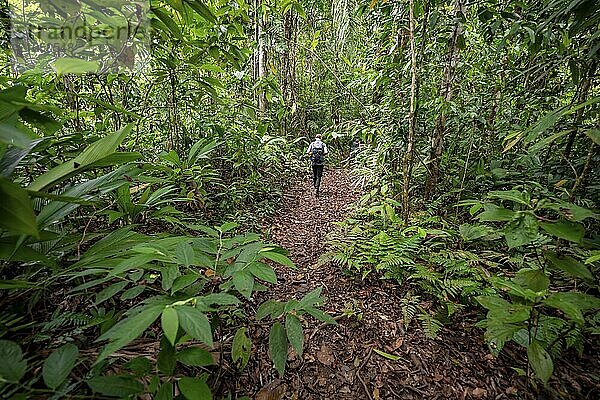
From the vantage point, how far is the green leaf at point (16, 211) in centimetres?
70

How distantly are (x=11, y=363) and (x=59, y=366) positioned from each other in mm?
130

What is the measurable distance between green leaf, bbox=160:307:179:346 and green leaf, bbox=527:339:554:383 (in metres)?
1.75

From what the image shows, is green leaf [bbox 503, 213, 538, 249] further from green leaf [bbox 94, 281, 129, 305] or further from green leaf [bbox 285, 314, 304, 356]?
green leaf [bbox 94, 281, 129, 305]

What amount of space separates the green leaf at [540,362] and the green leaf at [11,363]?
2.15 meters

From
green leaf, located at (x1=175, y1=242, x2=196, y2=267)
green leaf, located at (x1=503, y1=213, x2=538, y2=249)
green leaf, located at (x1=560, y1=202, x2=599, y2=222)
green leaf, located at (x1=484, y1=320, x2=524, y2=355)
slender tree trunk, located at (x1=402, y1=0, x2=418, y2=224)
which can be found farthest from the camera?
slender tree trunk, located at (x1=402, y1=0, x2=418, y2=224)

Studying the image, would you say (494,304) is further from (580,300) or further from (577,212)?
(577,212)

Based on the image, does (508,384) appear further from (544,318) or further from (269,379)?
(269,379)

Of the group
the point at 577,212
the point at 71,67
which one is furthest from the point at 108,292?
the point at 577,212

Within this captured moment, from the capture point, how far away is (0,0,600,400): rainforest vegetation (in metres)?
1.12

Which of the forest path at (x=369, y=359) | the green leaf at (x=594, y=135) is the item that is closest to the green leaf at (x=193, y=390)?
the forest path at (x=369, y=359)

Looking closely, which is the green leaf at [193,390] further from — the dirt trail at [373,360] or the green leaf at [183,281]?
the dirt trail at [373,360]

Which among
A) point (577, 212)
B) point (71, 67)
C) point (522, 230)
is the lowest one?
point (522, 230)

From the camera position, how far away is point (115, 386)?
1.00 metres

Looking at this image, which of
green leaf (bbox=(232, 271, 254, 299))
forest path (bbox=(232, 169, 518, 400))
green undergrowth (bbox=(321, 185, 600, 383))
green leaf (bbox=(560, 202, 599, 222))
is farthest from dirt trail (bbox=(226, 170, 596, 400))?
green leaf (bbox=(560, 202, 599, 222))
